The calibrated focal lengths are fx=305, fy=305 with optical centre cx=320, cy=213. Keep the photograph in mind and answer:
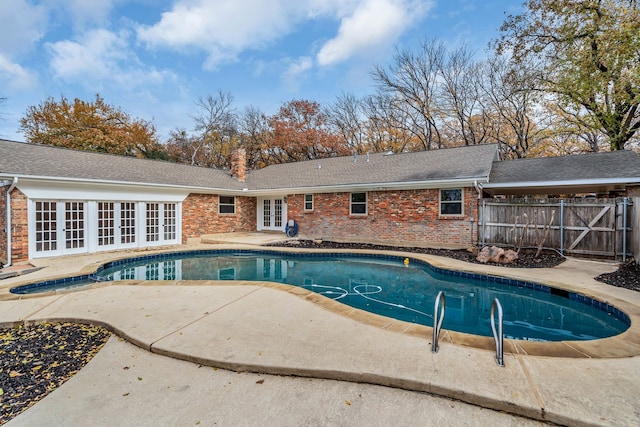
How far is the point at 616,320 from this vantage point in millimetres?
4711

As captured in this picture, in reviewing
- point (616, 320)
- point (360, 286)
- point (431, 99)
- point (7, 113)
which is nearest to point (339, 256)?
point (360, 286)

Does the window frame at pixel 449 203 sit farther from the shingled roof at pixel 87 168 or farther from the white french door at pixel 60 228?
the white french door at pixel 60 228

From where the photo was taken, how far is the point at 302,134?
25188mm

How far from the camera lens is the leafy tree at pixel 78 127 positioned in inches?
840

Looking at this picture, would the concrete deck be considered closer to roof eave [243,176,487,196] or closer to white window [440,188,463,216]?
roof eave [243,176,487,196]

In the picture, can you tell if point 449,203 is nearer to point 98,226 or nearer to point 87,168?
point 98,226

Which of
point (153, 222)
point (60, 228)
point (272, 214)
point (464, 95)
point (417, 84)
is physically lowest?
point (60, 228)

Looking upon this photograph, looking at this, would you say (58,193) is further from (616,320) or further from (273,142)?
(273,142)

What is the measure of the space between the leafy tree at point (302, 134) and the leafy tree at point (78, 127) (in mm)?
11136

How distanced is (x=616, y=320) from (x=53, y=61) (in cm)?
2384

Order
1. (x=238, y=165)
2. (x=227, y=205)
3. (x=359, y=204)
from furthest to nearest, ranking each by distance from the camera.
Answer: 1. (x=238, y=165)
2. (x=227, y=205)
3. (x=359, y=204)

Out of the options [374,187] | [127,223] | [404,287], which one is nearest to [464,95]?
[374,187]

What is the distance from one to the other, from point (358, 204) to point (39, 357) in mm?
10906

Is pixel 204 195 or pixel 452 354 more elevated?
pixel 204 195
